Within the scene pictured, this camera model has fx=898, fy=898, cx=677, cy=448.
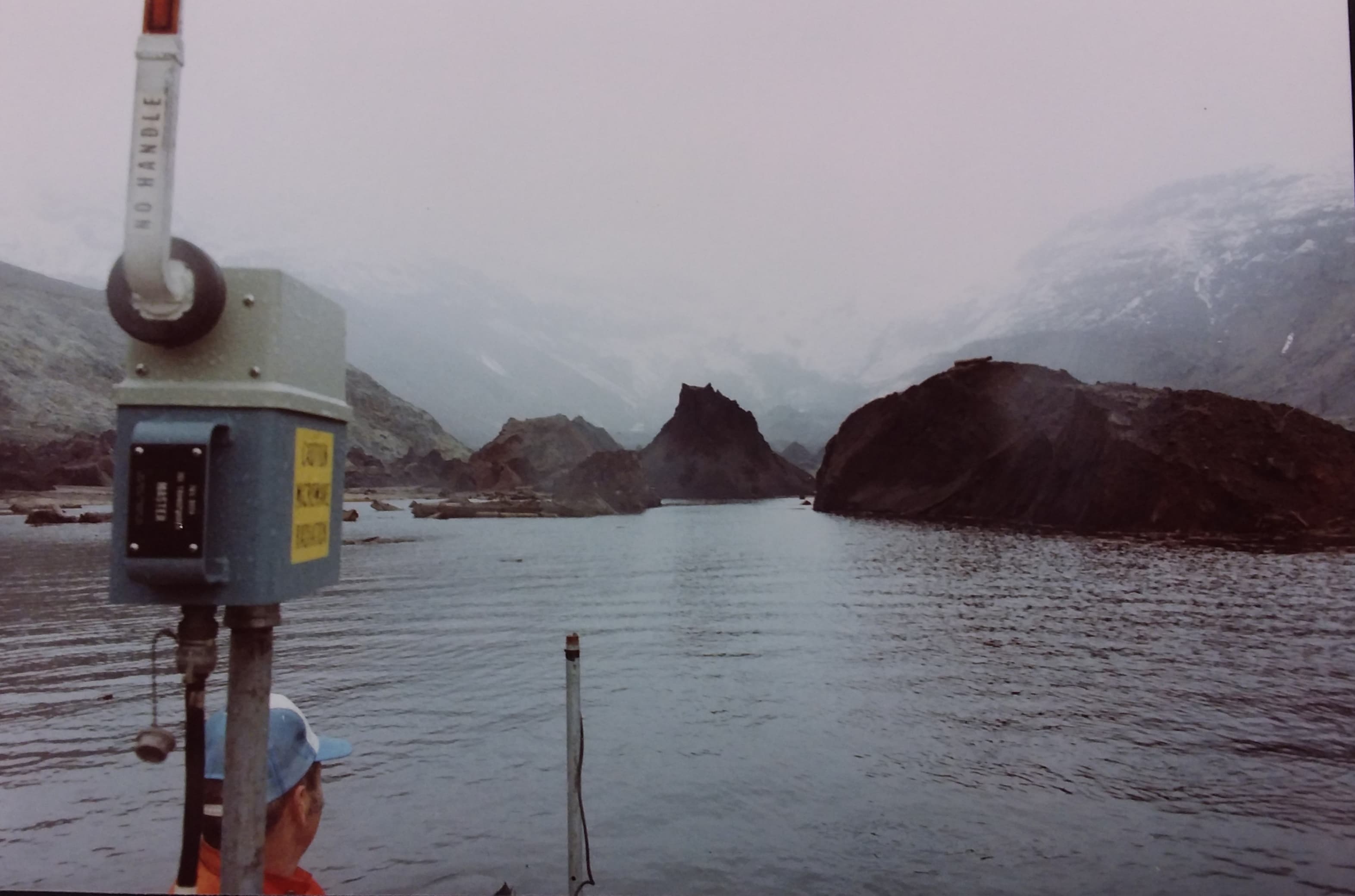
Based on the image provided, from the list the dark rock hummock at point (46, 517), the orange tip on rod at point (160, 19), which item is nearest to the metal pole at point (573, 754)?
the orange tip on rod at point (160, 19)

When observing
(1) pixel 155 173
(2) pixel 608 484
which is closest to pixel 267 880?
(1) pixel 155 173

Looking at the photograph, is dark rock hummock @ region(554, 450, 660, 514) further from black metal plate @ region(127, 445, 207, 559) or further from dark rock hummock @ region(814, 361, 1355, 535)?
black metal plate @ region(127, 445, 207, 559)

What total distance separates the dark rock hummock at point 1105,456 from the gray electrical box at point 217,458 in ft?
182

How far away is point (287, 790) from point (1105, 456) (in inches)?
2236

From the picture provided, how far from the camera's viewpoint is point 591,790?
7.29 m

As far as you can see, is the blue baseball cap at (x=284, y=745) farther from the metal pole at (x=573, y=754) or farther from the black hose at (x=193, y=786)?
the metal pole at (x=573, y=754)

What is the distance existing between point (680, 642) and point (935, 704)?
6.13 meters

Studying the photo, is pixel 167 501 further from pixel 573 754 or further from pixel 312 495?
pixel 573 754

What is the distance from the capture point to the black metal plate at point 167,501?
1.64m

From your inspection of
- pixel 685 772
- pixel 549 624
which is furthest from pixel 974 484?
pixel 685 772

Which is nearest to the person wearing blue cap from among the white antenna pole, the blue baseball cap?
the blue baseball cap

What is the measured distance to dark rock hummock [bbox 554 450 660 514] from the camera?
74.9 m

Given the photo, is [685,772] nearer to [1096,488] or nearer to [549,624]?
[549,624]

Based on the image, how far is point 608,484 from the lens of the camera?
3054 inches
